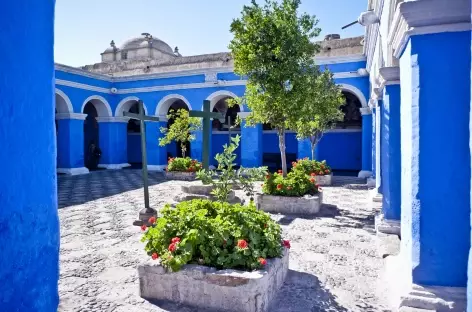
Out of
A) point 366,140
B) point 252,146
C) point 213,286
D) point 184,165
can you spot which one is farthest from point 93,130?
point 213,286

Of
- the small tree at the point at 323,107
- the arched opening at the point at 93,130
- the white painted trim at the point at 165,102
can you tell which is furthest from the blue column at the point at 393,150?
the arched opening at the point at 93,130

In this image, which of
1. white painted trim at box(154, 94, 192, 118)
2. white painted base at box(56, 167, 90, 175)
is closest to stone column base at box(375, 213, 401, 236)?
white painted trim at box(154, 94, 192, 118)

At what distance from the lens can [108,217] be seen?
7.38 metres

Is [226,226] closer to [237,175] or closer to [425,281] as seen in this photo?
[425,281]

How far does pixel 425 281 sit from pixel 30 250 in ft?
10.1

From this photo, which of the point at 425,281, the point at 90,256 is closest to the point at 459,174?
the point at 425,281

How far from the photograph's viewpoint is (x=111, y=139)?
59.3 ft

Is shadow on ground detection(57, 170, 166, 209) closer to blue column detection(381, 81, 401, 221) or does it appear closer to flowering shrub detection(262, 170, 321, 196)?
flowering shrub detection(262, 170, 321, 196)

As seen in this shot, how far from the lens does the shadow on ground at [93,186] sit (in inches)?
383

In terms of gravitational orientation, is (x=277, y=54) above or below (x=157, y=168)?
above

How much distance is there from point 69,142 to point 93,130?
18.1 ft

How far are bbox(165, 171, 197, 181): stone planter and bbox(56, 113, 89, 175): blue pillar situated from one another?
4.57 m

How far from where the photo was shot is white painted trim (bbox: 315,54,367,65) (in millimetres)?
13805

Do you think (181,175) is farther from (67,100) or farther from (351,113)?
(351,113)
